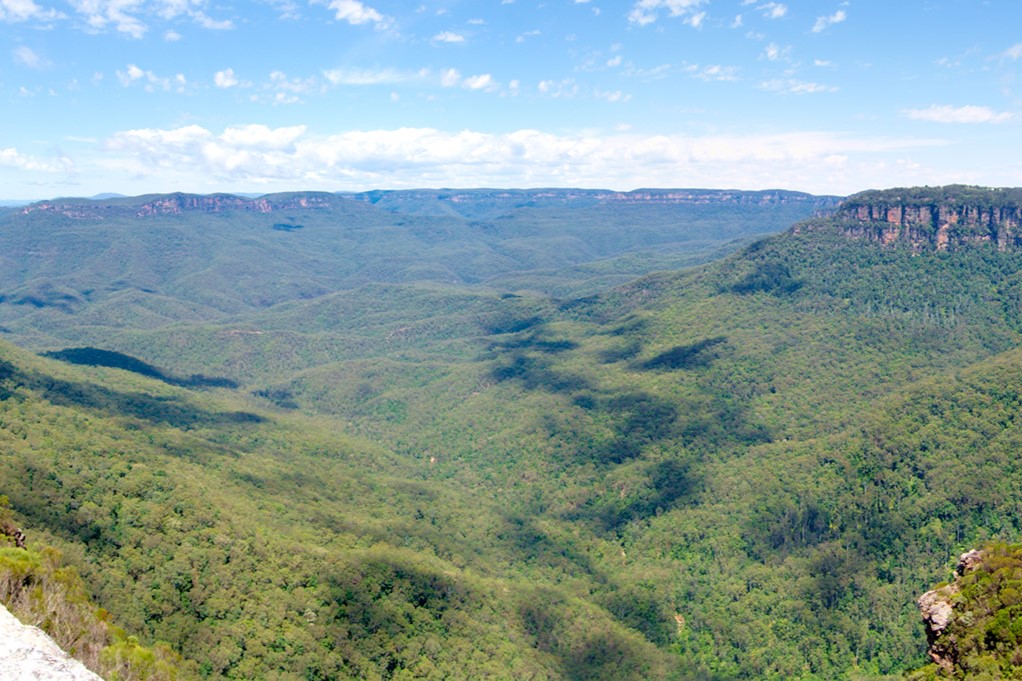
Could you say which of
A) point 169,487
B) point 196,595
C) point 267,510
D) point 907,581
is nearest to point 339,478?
point 267,510

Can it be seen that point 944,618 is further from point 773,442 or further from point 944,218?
point 944,218

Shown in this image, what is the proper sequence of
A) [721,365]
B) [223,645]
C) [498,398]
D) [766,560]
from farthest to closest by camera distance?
[498,398] → [721,365] → [766,560] → [223,645]

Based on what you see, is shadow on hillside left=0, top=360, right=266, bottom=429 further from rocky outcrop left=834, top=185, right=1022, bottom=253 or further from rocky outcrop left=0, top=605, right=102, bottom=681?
rocky outcrop left=834, top=185, right=1022, bottom=253

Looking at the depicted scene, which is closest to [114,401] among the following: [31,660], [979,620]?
[31,660]

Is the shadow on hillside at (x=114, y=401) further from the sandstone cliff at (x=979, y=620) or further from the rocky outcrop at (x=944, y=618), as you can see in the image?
the sandstone cliff at (x=979, y=620)

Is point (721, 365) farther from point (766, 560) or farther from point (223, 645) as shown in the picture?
point (223, 645)

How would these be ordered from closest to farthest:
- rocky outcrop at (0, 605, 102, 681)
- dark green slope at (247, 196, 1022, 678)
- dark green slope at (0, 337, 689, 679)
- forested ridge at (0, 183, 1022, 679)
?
rocky outcrop at (0, 605, 102, 681) < dark green slope at (0, 337, 689, 679) < forested ridge at (0, 183, 1022, 679) < dark green slope at (247, 196, 1022, 678)

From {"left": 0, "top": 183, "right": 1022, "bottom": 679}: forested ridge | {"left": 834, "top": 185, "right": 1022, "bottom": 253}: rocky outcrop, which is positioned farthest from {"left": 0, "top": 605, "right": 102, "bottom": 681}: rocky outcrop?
{"left": 834, "top": 185, "right": 1022, "bottom": 253}: rocky outcrop
